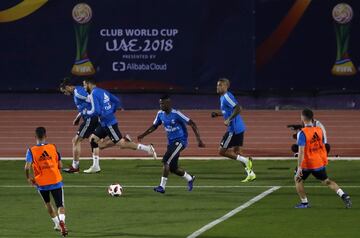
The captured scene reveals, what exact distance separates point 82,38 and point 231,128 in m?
15.9

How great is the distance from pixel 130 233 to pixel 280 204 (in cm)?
429

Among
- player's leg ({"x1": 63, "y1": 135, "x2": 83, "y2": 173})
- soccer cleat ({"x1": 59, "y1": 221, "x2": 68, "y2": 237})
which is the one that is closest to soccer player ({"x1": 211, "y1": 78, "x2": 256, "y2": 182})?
player's leg ({"x1": 63, "y1": 135, "x2": 83, "y2": 173})

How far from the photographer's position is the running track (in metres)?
33.3

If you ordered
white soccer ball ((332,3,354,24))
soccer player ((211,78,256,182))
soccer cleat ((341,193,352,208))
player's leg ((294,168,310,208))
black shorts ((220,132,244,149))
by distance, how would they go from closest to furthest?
player's leg ((294,168,310,208)), soccer cleat ((341,193,352,208)), soccer player ((211,78,256,182)), black shorts ((220,132,244,149)), white soccer ball ((332,3,354,24))

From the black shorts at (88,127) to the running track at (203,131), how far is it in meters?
3.99

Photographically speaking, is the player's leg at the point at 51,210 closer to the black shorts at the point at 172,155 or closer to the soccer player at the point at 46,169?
the soccer player at the point at 46,169

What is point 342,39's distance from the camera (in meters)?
40.7

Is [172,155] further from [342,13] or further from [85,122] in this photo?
[342,13]

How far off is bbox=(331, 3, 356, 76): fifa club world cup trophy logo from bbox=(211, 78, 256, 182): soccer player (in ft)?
48.1

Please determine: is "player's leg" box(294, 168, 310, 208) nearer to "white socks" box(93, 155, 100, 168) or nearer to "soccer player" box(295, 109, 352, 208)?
"soccer player" box(295, 109, 352, 208)

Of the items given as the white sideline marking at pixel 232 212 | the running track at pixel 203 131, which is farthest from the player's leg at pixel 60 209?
the running track at pixel 203 131

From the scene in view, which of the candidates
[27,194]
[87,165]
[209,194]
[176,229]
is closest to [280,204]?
[209,194]

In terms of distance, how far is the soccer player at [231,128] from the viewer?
2597 centimetres

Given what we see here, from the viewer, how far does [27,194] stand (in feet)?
79.7
